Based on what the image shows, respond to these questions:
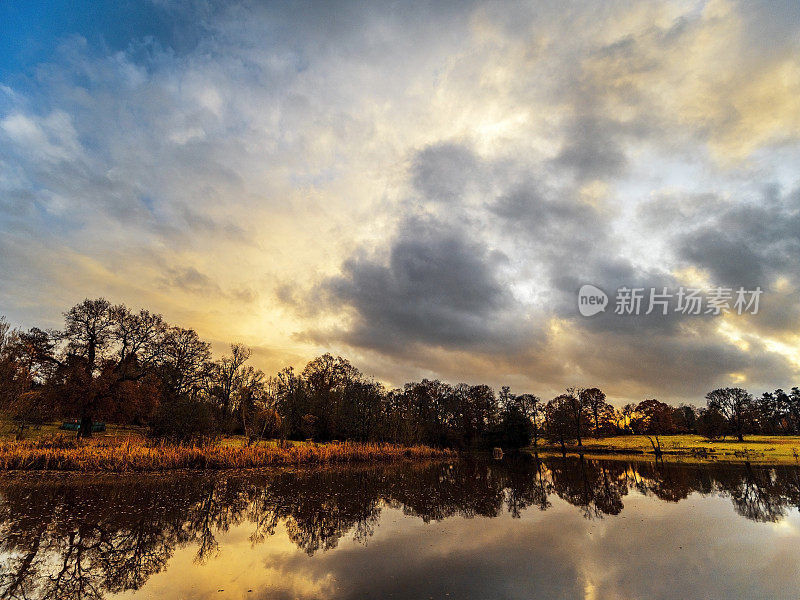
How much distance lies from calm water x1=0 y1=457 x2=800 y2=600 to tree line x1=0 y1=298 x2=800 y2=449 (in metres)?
17.1

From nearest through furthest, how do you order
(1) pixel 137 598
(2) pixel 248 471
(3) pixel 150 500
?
(1) pixel 137 598 → (3) pixel 150 500 → (2) pixel 248 471

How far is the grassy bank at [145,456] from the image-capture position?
888 inches

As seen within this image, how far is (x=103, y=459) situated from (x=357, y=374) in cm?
5321

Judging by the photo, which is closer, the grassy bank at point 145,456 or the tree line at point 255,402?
the grassy bank at point 145,456

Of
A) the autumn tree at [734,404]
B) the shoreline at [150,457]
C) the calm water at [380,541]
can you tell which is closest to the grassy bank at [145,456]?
the shoreline at [150,457]

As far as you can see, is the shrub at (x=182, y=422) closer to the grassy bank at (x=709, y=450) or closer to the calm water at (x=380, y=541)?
the calm water at (x=380, y=541)

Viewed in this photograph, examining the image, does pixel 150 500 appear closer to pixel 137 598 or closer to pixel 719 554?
pixel 137 598

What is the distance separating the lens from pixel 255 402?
149ft

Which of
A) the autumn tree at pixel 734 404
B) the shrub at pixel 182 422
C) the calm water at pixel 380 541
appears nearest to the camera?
the calm water at pixel 380 541

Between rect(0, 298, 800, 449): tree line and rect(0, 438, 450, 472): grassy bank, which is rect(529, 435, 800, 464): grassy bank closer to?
rect(0, 298, 800, 449): tree line

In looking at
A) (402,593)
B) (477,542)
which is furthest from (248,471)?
(402,593)

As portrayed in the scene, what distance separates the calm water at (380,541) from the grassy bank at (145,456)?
68.8 inches

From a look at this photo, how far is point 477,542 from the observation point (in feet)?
40.5

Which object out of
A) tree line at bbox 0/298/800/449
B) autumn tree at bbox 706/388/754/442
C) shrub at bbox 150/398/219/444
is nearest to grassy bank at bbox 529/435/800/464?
tree line at bbox 0/298/800/449
